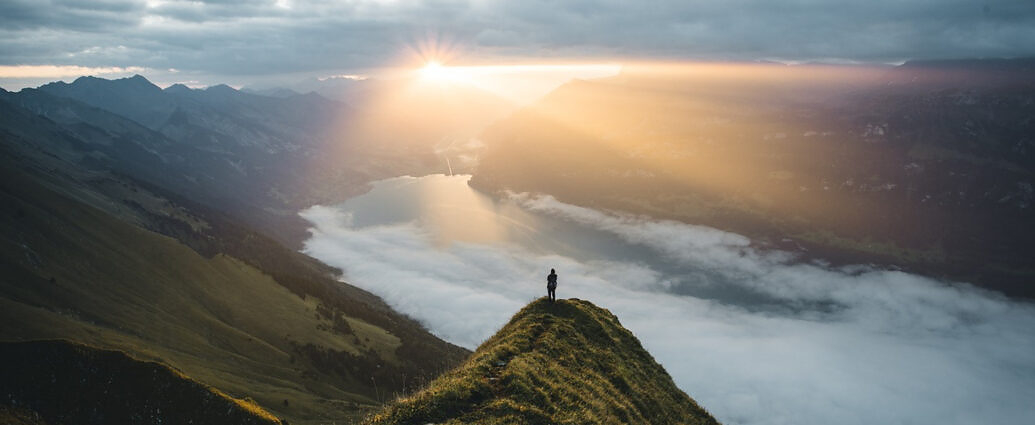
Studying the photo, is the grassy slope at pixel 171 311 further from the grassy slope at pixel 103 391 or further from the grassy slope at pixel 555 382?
the grassy slope at pixel 555 382

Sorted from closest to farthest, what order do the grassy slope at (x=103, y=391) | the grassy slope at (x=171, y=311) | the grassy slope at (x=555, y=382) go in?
the grassy slope at (x=555, y=382) → the grassy slope at (x=103, y=391) → the grassy slope at (x=171, y=311)

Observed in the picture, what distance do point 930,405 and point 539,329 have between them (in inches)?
9312

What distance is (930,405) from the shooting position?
196750mm

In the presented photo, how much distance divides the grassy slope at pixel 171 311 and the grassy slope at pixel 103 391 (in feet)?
128

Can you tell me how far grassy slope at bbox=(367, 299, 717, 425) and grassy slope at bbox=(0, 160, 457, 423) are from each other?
147 feet

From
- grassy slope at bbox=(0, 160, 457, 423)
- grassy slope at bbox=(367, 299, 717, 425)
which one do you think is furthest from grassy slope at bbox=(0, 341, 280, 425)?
grassy slope at bbox=(0, 160, 457, 423)

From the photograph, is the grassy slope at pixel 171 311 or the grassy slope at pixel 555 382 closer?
the grassy slope at pixel 555 382

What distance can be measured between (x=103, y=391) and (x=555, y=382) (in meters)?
28.9

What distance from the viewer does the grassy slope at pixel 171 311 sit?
7219 centimetres

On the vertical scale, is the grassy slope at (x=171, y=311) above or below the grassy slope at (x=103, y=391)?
below

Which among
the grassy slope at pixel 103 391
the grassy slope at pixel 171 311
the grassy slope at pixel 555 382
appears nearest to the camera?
the grassy slope at pixel 555 382

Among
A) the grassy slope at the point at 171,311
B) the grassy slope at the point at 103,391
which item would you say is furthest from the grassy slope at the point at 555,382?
the grassy slope at the point at 171,311

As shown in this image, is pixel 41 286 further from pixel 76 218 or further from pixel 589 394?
pixel 589 394

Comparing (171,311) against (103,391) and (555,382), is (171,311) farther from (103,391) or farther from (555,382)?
(555,382)
